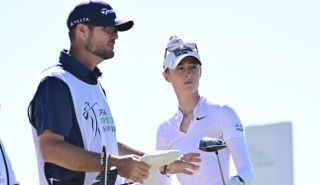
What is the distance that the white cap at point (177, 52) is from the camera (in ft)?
39.9

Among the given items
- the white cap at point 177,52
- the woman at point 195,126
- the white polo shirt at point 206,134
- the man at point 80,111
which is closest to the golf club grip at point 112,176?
the man at point 80,111

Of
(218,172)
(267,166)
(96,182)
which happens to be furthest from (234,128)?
(267,166)

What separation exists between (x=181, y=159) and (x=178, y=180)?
986 millimetres

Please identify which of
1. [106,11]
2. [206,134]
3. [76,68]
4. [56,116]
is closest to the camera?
[56,116]

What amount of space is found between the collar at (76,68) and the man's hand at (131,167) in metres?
0.87

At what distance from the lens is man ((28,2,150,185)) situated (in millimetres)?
10148

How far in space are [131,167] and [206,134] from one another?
192 centimetres

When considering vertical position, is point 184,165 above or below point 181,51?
below

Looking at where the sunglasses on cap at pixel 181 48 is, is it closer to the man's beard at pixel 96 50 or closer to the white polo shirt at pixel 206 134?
the white polo shirt at pixel 206 134

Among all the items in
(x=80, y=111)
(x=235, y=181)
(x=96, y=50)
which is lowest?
(x=235, y=181)

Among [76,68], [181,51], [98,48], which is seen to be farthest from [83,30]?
[181,51]

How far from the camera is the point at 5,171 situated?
10.4 meters

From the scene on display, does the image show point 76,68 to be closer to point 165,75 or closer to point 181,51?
point 181,51

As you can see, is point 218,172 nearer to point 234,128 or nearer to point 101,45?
point 234,128
